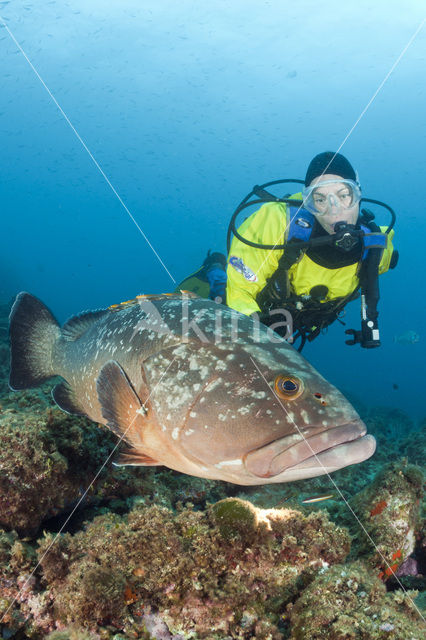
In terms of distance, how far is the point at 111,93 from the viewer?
2611 inches

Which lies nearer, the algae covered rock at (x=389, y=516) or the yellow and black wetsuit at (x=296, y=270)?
the algae covered rock at (x=389, y=516)

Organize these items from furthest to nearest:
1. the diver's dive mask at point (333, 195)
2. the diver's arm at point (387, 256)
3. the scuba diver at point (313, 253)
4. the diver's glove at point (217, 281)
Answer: the diver's glove at point (217, 281) → the diver's arm at point (387, 256) → the diver's dive mask at point (333, 195) → the scuba diver at point (313, 253)

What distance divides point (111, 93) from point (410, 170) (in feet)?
239

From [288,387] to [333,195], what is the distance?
3742 mm

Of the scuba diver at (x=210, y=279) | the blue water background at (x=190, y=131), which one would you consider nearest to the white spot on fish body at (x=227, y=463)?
the blue water background at (x=190, y=131)

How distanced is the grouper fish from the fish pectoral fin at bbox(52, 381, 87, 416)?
1cm

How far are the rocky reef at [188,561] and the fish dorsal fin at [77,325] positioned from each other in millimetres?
1106

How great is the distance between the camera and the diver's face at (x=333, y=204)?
4852mm

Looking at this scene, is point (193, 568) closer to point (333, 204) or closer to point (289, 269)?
point (289, 269)

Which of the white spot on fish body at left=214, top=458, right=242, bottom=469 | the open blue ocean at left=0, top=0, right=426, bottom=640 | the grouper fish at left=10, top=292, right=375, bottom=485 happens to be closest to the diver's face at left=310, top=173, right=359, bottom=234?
the open blue ocean at left=0, top=0, right=426, bottom=640

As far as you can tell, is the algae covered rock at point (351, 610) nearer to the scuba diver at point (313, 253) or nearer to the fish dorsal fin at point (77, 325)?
the scuba diver at point (313, 253)

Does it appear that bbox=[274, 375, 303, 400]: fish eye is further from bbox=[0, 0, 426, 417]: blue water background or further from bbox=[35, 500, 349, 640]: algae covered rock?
bbox=[0, 0, 426, 417]: blue water background

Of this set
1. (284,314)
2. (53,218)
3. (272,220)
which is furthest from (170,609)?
(53,218)

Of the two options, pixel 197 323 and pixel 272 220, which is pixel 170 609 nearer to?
pixel 197 323
